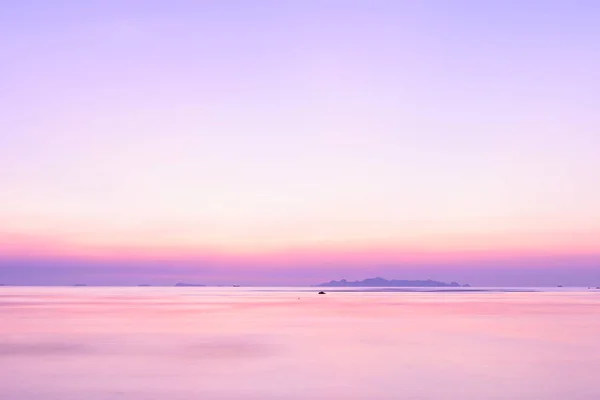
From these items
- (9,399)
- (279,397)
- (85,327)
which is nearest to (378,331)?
(85,327)

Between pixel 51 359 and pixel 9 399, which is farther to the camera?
pixel 51 359

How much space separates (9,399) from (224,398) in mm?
5171

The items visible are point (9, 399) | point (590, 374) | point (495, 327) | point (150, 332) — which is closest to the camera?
point (9, 399)

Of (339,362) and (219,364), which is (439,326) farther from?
(219,364)

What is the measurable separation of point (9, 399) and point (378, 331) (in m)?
24.0

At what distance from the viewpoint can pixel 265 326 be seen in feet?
141

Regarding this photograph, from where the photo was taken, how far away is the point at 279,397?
17.4 m

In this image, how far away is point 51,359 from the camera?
81.4ft

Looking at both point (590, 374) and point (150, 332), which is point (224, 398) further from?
point (150, 332)

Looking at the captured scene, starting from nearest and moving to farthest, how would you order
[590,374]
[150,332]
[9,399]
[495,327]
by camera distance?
[9,399] → [590,374] → [150,332] → [495,327]

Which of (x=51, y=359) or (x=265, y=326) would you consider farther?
(x=265, y=326)

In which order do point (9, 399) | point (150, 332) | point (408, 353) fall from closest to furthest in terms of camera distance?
1. point (9, 399)
2. point (408, 353)
3. point (150, 332)

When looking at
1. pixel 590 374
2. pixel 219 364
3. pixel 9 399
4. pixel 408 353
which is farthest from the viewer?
pixel 408 353

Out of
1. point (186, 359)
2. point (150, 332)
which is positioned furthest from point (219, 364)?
point (150, 332)
